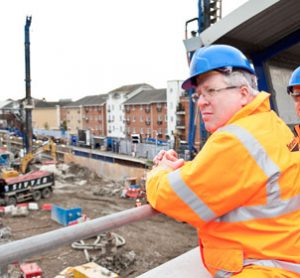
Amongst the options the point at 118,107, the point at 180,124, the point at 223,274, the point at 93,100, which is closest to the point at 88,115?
the point at 93,100

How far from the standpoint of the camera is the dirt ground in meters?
10.4

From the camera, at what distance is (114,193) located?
20359mm

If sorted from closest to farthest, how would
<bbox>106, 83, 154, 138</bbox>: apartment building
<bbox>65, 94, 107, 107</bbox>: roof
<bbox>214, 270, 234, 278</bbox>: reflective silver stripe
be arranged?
1. <bbox>214, 270, 234, 278</bbox>: reflective silver stripe
2. <bbox>106, 83, 154, 138</bbox>: apartment building
3. <bbox>65, 94, 107, 107</bbox>: roof

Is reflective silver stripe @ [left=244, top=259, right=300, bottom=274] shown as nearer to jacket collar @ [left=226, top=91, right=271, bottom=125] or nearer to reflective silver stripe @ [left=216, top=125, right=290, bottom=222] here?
reflective silver stripe @ [left=216, top=125, right=290, bottom=222]

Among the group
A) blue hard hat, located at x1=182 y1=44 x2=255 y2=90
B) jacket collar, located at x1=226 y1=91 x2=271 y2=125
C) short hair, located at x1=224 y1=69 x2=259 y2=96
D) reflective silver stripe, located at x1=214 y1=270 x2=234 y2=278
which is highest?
blue hard hat, located at x1=182 y1=44 x2=255 y2=90

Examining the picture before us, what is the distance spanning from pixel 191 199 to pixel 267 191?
29cm

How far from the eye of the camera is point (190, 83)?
1726 millimetres

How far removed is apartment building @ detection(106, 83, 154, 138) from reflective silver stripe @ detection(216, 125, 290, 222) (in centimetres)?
4119

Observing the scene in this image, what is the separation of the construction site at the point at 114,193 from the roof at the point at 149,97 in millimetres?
3788

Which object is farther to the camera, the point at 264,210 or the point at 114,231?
the point at 114,231

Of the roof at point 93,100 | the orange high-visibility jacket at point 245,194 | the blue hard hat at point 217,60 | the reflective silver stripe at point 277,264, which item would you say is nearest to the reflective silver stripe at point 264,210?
the orange high-visibility jacket at point 245,194

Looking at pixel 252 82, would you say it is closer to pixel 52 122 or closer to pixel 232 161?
pixel 232 161

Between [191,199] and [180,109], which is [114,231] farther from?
[180,109]

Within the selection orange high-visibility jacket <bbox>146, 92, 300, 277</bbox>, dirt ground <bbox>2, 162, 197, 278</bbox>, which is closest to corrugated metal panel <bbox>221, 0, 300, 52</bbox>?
orange high-visibility jacket <bbox>146, 92, 300, 277</bbox>
